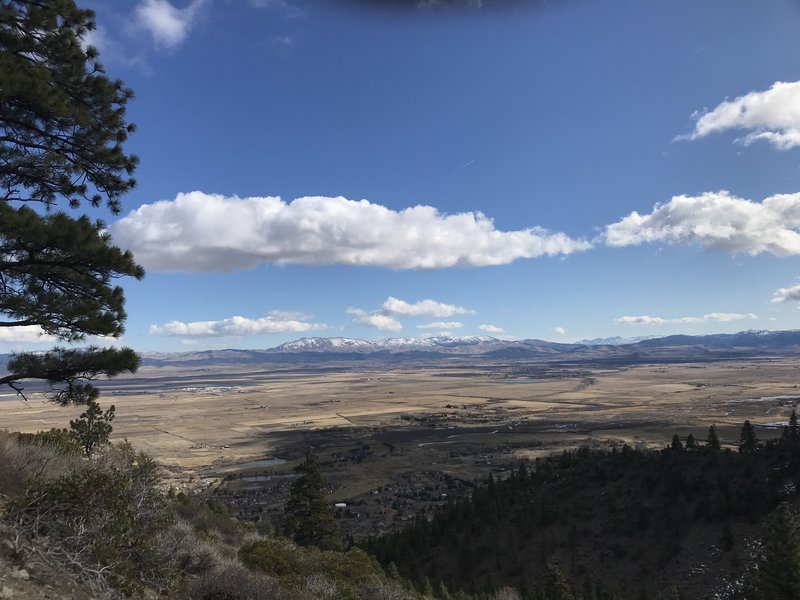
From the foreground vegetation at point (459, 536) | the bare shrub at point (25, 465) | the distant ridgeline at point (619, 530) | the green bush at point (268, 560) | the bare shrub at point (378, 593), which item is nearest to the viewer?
the foreground vegetation at point (459, 536)

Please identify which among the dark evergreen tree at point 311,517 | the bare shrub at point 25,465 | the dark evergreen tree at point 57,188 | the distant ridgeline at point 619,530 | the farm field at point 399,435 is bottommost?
the farm field at point 399,435

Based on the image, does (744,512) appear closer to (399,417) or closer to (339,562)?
(339,562)

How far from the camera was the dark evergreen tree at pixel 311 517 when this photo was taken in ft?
104

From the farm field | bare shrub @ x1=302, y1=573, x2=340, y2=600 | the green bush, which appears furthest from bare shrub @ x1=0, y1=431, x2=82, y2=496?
the farm field

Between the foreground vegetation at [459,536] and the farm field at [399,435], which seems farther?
the farm field at [399,435]

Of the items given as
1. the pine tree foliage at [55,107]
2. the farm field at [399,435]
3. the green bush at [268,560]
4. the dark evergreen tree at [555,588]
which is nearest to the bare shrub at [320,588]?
the green bush at [268,560]

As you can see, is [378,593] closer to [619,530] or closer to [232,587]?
[232,587]

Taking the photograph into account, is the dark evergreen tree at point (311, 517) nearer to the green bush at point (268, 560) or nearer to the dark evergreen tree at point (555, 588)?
the dark evergreen tree at point (555, 588)

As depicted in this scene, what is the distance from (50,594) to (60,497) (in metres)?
1.81

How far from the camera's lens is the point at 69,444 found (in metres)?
15.9

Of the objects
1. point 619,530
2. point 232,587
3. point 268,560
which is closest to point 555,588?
point 619,530

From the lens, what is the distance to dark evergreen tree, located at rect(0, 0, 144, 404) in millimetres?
10023

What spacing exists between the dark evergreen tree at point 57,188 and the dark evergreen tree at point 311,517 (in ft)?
77.0

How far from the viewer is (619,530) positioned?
139 ft
